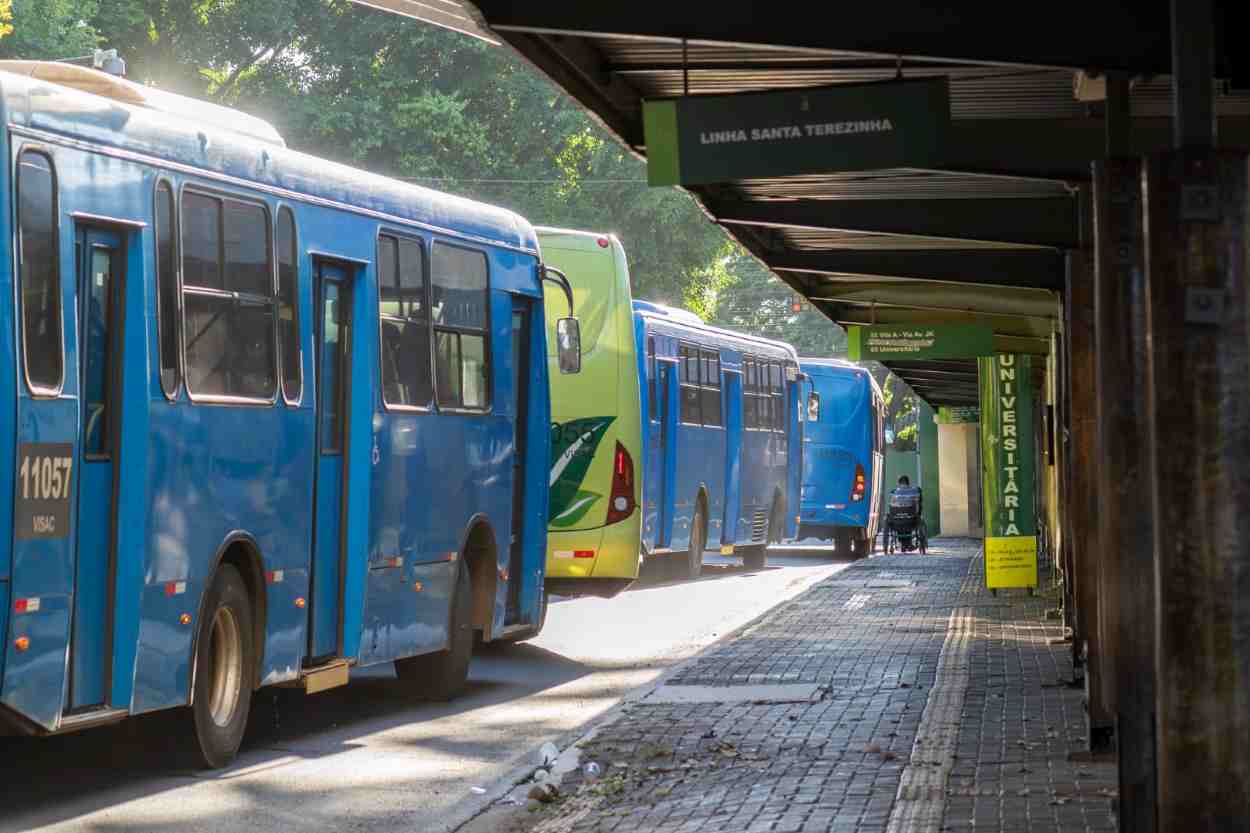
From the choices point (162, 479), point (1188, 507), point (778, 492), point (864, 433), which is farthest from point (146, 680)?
point (864, 433)

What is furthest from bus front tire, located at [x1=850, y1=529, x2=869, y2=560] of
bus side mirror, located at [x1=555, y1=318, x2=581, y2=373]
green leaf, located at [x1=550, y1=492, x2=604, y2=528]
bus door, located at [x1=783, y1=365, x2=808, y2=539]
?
bus side mirror, located at [x1=555, y1=318, x2=581, y2=373]

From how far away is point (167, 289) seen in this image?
10867 mm

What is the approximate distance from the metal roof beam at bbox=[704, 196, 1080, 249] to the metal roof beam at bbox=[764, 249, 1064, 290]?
2.40 metres

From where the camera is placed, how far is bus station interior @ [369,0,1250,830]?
6273 mm

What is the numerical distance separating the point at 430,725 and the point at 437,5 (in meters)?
9.05

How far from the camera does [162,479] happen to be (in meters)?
10.7

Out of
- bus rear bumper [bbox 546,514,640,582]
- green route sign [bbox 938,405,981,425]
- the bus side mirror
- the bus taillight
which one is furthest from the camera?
green route sign [bbox 938,405,981,425]

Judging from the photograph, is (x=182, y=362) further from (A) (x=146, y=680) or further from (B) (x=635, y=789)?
(B) (x=635, y=789)

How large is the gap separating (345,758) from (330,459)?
5.77 feet

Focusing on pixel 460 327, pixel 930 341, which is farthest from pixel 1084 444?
pixel 930 341

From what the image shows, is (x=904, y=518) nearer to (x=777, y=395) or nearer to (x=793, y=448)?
(x=793, y=448)

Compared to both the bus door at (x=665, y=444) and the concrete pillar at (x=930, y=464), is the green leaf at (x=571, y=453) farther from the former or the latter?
the concrete pillar at (x=930, y=464)

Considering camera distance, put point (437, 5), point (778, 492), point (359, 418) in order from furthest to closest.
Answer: point (778, 492), point (437, 5), point (359, 418)

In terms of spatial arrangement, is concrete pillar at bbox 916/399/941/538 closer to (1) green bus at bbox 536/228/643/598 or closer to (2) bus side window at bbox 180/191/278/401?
(1) green bus at bbox 536/228/643/598
